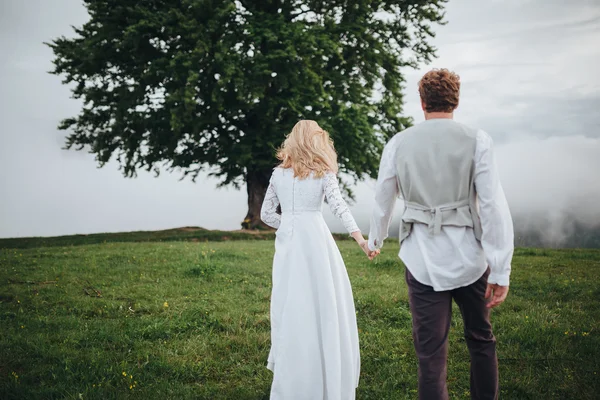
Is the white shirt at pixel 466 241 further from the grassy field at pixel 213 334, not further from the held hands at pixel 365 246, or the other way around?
the grassy field at pixel 213 334

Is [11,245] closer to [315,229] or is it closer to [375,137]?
[375,137]

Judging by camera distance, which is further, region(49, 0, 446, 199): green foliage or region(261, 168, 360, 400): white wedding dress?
region(49, 0, 446, 199): green foliage

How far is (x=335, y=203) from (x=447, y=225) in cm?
140

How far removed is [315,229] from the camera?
4.71 meters

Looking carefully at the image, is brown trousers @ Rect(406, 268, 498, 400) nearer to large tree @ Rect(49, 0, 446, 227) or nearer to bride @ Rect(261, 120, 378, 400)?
bride @ Rect(261, 120, 378, 400)

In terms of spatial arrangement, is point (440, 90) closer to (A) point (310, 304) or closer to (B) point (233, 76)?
(A) point (310, 304)

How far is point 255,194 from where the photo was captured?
24484 mm

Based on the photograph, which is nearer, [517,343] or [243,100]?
[517,343]

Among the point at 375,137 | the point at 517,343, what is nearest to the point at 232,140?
the point at 375,137

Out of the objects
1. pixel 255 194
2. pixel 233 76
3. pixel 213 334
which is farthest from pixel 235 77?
pixel 213 334

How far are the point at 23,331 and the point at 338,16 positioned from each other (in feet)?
68.7

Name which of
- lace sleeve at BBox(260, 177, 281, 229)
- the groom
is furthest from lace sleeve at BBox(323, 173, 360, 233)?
the groom

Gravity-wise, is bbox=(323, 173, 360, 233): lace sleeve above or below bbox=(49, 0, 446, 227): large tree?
below

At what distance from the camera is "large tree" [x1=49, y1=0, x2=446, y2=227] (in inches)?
820
